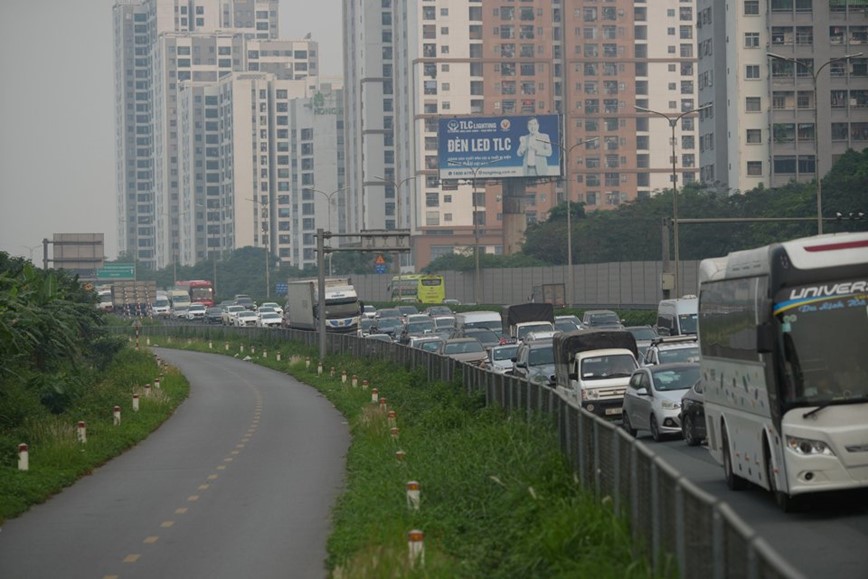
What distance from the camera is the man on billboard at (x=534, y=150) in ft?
423

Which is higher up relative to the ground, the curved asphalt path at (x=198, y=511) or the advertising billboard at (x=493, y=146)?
the advertising billboard at (x=493, y=146)

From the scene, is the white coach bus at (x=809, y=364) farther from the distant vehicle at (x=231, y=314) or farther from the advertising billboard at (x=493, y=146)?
the advertising billboard at (x=493, y=146)

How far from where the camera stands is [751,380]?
18984mm

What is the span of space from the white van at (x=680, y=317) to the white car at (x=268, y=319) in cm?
6263

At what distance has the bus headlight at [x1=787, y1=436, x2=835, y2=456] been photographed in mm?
17312

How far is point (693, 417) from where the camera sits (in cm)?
2778

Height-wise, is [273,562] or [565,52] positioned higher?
[565,52]

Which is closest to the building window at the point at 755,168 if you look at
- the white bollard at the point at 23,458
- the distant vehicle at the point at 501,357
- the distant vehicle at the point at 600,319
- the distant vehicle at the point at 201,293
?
the distant vehicle at the point at 201,293

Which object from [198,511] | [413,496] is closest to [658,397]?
[198,511]

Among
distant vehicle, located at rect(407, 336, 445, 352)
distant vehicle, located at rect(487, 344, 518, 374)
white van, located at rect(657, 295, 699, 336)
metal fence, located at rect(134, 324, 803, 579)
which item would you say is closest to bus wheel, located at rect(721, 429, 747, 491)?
metal fence, located at rect(134, 324, 803, 579)

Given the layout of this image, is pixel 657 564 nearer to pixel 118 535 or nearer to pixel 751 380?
pixel 751 380


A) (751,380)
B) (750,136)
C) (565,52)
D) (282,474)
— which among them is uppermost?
(565,52)

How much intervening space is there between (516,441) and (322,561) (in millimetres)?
5535

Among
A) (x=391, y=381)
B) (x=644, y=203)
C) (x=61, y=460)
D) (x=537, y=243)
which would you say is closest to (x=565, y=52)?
(x=537, y=243)
